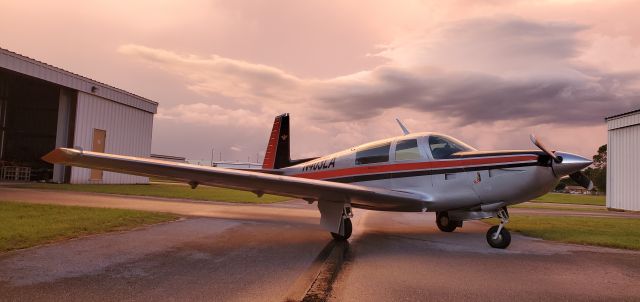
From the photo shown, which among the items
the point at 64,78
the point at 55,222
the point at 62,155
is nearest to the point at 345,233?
the point at 62,155

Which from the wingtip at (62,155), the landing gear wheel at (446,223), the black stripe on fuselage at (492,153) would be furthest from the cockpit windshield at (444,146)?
the wingtip at (62,155)

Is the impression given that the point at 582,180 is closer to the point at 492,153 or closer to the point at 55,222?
the point at 492,153

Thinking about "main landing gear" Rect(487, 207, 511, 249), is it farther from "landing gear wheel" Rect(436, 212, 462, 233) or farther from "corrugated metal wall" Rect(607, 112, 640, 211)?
"corrugated metal wall" Rect(607, 112, 640, 211)

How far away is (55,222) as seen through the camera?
8.38 m

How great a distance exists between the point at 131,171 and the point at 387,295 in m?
4.72

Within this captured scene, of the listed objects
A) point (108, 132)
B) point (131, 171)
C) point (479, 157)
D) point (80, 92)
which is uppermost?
point (80, 92)

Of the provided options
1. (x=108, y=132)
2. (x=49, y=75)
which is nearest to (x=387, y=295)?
(x=49, y=75)

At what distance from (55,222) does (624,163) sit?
3147 centimetres

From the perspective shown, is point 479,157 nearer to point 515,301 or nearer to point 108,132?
point 515,301

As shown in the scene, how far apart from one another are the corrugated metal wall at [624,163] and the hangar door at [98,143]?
34.4 meters

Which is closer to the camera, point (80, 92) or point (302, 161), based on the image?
point (302, 161)

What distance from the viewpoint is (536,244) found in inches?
331

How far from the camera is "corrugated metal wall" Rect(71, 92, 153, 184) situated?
2497 cm

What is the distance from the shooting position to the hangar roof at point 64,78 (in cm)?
2072
